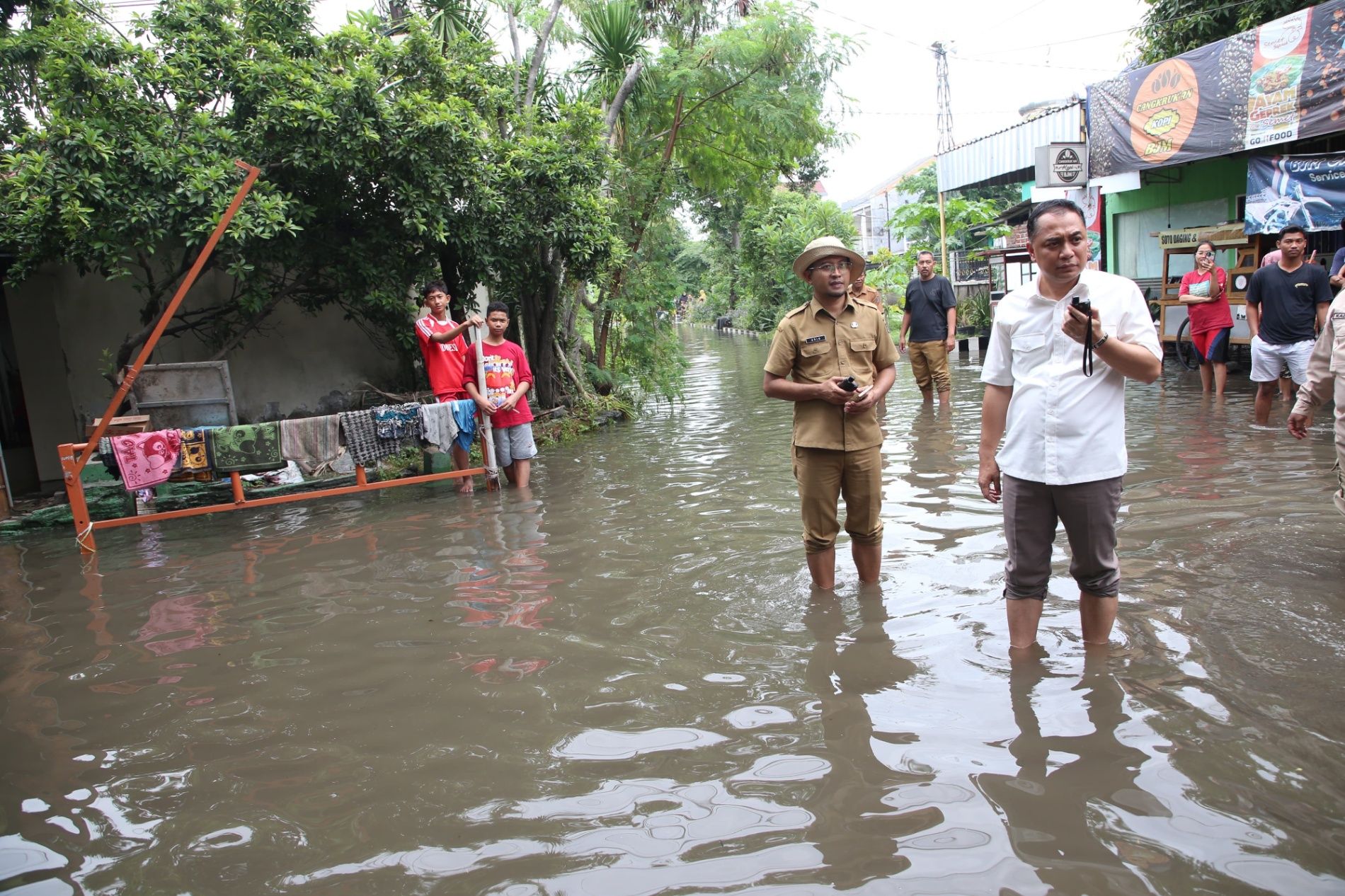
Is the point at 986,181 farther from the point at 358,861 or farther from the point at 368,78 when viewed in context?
the point at 358,861

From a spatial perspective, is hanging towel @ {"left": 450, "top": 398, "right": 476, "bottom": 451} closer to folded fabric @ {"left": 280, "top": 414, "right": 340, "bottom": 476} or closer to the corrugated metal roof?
folded fabric @ {"left": 280, "top": 414, "right": 340, "bottom": 476}

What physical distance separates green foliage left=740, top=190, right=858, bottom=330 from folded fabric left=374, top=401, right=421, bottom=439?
23874 mm

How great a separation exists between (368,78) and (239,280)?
2.91 metres

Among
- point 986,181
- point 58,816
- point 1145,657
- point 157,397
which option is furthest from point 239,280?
point 986,181

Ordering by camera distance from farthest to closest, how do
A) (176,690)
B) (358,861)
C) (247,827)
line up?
1. (176,690)
2. (247,827)
3. (358,861)

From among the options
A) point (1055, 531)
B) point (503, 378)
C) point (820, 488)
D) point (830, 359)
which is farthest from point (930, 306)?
point (1055, 531)

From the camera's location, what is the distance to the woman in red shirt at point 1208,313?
396 inches

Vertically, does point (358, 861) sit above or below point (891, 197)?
below

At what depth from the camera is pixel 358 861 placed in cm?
284

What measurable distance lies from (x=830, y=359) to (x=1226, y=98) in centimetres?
1121

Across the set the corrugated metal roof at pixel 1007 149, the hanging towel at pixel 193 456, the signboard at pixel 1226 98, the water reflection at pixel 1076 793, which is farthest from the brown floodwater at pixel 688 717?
the corrugated metal roof at pixel 1007 149

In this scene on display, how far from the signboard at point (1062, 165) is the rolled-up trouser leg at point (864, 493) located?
11.6 m

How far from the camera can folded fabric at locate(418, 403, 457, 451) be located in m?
8.45

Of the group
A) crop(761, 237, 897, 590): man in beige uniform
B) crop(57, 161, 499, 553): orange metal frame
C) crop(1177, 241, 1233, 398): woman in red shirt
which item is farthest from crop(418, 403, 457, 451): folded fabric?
crop(1177, 241, 1233, 398): woman in red shirt
